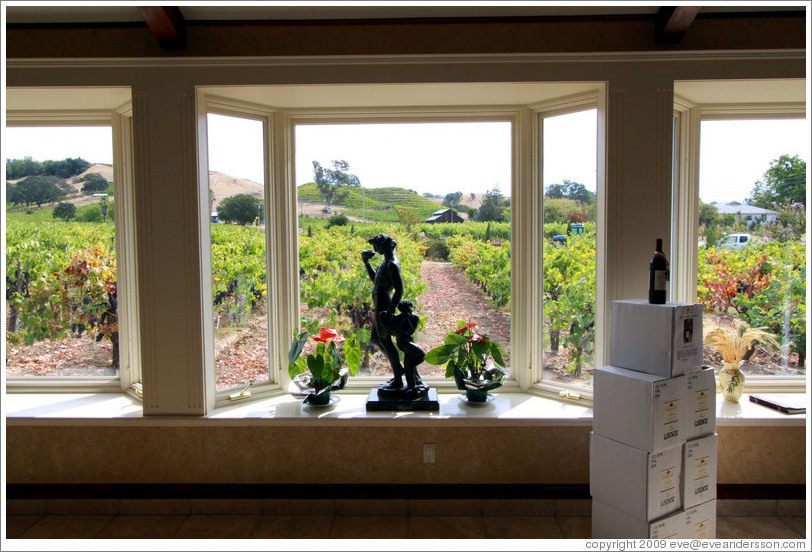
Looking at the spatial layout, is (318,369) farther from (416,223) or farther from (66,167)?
(66,167)

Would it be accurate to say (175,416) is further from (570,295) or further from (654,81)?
(654,81)

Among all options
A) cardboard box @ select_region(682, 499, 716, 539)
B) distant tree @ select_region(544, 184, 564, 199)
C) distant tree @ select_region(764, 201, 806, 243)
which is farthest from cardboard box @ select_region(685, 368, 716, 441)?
distant tree @ select_region(764, 201, 806, 243)

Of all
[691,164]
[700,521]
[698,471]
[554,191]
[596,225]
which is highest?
[691,164]

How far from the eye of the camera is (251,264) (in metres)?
3.07

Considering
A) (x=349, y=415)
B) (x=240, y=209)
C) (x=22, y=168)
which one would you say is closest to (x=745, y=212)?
(x=349, y=415)

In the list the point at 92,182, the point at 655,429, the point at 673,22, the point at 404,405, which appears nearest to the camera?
the point at 655,429

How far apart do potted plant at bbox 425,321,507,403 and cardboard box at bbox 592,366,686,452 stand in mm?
742

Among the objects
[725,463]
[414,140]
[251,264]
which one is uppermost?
[414,140]

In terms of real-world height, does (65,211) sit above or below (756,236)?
above

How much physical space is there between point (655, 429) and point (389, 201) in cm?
195

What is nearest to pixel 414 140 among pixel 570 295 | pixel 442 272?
pixel 442 272

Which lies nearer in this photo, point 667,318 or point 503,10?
point 667,318

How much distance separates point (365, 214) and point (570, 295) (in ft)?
4.39

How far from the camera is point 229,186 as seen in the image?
3002 millimetres
